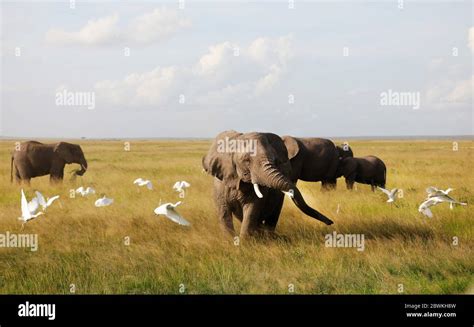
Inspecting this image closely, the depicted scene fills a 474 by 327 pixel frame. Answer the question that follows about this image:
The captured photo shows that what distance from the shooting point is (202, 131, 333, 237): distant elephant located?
33.2 feet

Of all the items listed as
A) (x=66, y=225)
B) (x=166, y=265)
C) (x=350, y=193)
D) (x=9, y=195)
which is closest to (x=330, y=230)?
(x=166, y=265)

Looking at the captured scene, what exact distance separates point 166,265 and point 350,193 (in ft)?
33.1

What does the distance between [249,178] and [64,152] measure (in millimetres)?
14644

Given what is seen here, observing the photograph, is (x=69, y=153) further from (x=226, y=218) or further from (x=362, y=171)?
(x=226, y=218)

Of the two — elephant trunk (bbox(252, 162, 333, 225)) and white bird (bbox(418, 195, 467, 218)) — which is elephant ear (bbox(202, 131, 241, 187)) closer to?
elephant trunk (bbox(252, 162, 333, 225))

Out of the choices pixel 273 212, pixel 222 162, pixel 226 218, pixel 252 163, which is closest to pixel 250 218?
pixel 226 218

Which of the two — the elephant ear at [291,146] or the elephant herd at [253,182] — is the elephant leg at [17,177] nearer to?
the elephant ear at [291,146]

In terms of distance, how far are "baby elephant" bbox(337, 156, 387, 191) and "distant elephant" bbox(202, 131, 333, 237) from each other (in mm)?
9585

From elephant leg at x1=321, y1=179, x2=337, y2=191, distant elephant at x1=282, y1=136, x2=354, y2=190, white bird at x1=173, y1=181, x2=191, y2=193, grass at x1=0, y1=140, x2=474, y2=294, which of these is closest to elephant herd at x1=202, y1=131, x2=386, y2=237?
grass at x1=0, y1=140, x2=474, y2=294

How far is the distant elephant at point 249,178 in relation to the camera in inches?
399

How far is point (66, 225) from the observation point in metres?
13.2

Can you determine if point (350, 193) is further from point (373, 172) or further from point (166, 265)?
point (166, 265)

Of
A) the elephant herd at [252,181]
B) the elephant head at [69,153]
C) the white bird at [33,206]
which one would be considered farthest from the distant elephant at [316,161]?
the elephant head at [69,153]

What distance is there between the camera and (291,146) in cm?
1608
